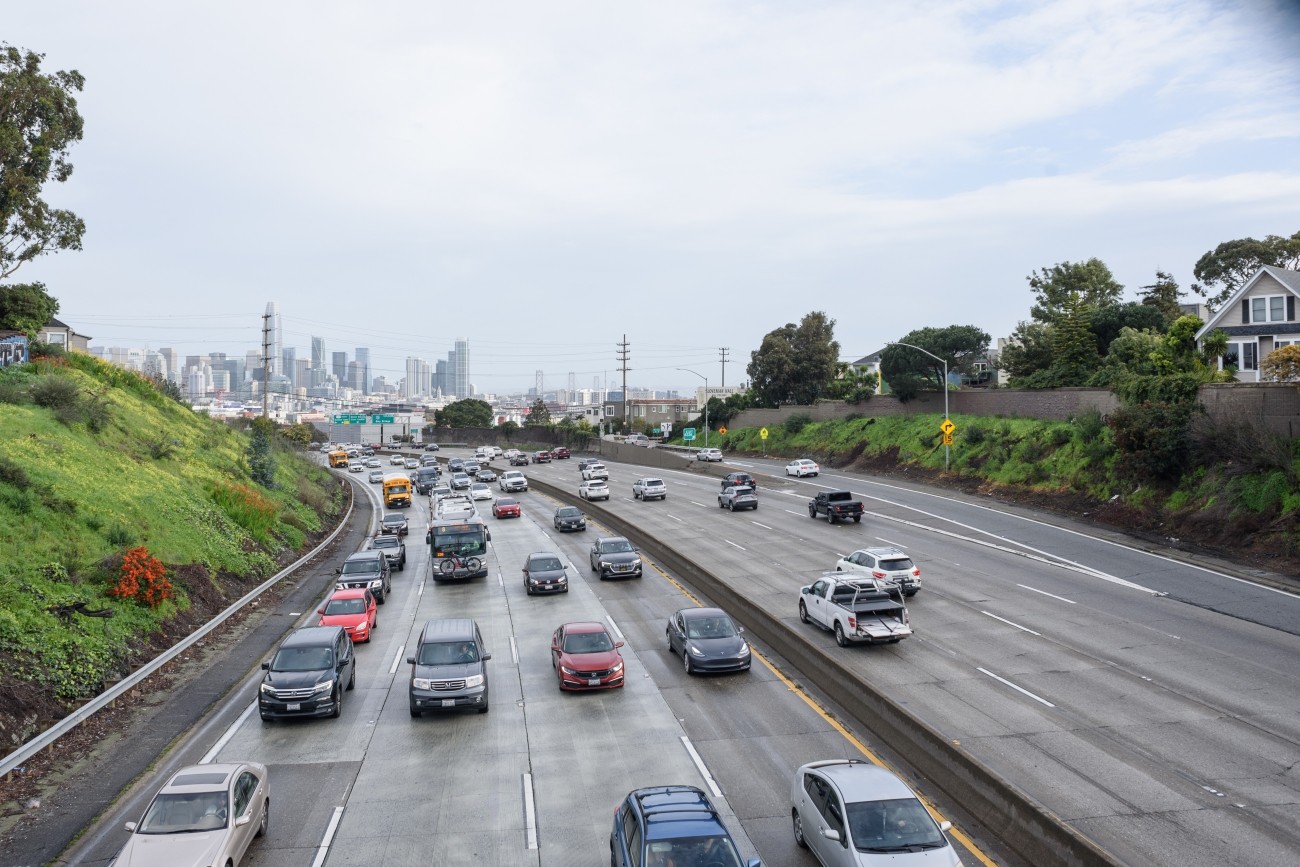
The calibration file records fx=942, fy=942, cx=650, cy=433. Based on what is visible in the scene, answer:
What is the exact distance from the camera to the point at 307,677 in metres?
18.8

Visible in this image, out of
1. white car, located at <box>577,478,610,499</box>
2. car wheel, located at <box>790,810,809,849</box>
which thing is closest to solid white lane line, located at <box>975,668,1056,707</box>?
car wheel, located at <box>790,810,809,849</box>

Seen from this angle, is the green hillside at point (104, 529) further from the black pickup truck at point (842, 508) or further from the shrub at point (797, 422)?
the shrub at point (797, 422)

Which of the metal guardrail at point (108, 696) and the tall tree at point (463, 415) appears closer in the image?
the metal guardrail at point (108, 696)

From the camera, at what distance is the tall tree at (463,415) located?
618ft

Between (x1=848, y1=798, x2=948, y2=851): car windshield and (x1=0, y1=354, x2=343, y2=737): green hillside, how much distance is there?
15037 mm

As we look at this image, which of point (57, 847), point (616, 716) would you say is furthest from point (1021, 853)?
point (57, 847)

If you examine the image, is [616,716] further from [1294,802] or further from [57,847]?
[1294,802]

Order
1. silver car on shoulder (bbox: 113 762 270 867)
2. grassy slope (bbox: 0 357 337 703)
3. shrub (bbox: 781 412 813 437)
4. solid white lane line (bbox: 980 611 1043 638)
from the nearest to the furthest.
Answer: silver car on shoulder (bbox: 113 762 270 867) → grassy slope (bbox: 0 357 337 703) → solid white lane line (bbox: 980 611 1043 638) → shrub (bbox: 781 412 813 437)

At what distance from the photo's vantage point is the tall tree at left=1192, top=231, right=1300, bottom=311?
275 feet

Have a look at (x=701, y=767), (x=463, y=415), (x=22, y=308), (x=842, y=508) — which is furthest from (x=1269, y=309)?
(x=463, y=415)

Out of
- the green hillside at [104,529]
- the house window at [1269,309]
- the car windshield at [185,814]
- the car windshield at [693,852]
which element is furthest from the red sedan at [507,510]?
the car windshield at [693,852]

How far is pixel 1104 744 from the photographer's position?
1639 centimetres

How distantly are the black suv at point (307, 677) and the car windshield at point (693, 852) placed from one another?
10372mm

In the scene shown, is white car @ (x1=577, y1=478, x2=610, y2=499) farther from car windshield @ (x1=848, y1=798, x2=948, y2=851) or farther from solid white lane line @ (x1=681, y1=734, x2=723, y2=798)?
car windshield @ (x1=848, y1=798, x2=948, y2=851)
